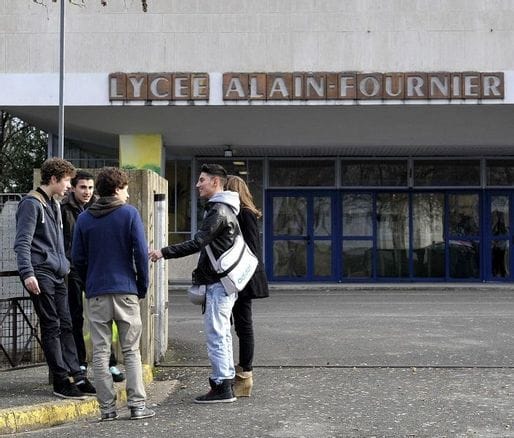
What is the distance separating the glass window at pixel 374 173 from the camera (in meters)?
20.3

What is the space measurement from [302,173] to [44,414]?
15.4 metres

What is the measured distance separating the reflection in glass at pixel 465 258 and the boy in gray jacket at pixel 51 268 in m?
15.7

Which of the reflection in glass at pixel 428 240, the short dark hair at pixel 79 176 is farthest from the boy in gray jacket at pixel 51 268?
the reflection in glass at pixel 428 240

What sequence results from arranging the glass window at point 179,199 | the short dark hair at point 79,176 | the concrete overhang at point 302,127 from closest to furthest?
the short dark hair at point 79,176
the concrete overhang at point 302,127
the glass window at point 179,199

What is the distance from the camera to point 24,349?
7.12 metres

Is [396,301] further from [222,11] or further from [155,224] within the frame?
[155,224]

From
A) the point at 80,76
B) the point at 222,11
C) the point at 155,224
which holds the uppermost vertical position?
the point at 222,11

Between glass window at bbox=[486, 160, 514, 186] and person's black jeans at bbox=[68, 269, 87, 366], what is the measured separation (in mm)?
15802

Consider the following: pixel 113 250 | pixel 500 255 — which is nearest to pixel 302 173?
pixel 500 255

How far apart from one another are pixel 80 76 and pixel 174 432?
12.2m

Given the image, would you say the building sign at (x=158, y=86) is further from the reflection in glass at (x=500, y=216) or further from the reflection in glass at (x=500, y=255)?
the reflection in glass at (x=500, y=255)

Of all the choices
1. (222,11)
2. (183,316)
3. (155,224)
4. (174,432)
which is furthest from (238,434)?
(222,11)

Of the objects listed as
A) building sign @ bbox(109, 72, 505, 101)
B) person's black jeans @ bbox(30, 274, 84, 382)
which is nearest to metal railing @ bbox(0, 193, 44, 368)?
person's black jeans @ bbox(30, 274, 84, 382)

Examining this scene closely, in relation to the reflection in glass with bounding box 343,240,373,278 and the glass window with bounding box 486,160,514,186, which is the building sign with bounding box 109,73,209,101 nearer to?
the reflection in glass with bounding box 343,240,373,278
